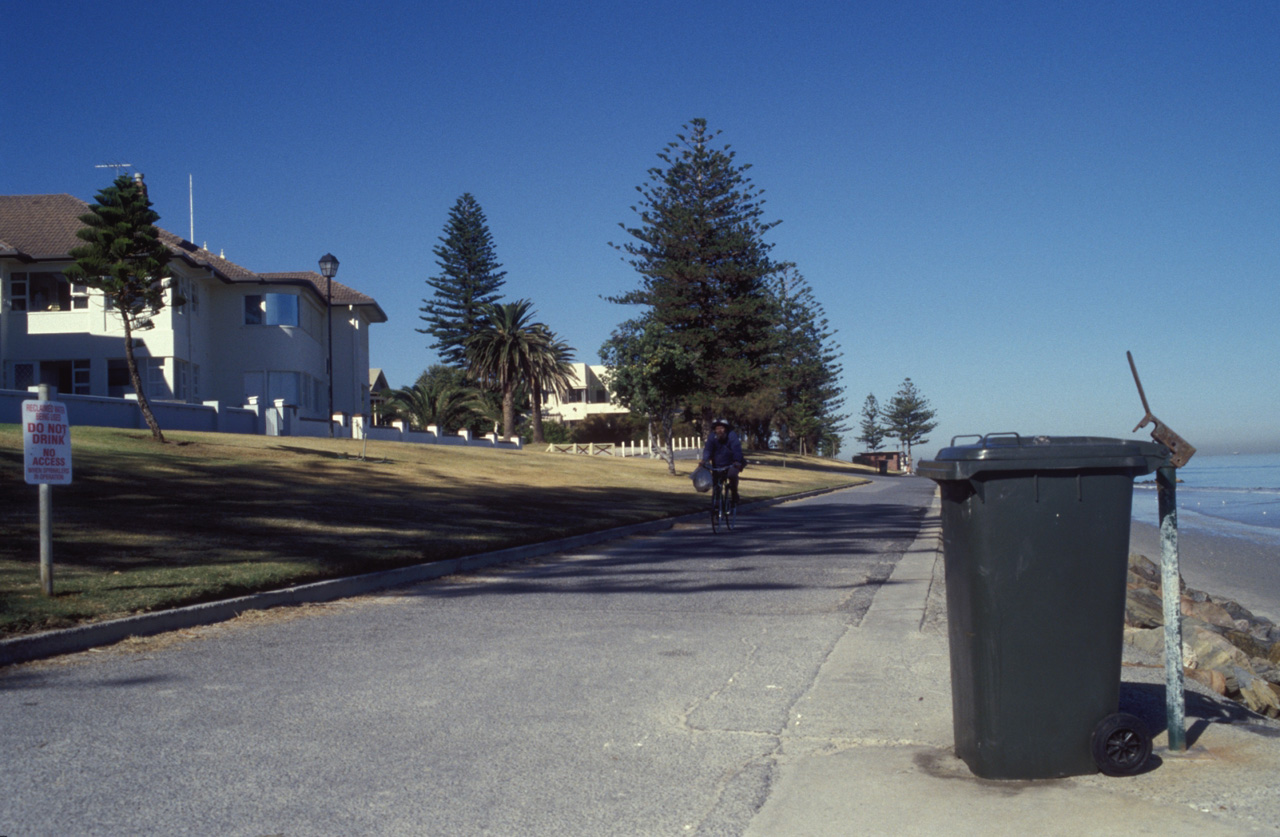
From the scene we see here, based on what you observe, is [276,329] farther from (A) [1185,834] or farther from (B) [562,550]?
(A) [1185,834]

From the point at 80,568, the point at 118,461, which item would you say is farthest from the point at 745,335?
the point at 80,568

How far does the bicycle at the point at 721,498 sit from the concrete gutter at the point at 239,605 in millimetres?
2477

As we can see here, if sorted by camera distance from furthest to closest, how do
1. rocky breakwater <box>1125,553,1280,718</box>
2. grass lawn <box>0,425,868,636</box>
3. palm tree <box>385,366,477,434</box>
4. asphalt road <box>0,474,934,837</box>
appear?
palm tree <box>385,366,477,434</box> < grass lawn <box>0,425,868,636</box> < rocky breakwater <box>1125,553,1280,718</box> < asphalt road <box>0,474,934,837</box>

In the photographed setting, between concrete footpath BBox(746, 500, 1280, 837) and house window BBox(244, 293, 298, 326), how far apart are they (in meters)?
36.9

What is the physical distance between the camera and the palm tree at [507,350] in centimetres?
5697

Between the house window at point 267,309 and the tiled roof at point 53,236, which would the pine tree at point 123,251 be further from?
the house window at point 267,309

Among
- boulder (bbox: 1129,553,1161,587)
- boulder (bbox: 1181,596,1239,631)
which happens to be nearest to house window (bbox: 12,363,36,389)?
boulder (bbox: 1129,553,1161,587)

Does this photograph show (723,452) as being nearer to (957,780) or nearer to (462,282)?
(957,780)

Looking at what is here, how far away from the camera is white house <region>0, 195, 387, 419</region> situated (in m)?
33.4

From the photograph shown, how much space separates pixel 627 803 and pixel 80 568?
23.4 feet

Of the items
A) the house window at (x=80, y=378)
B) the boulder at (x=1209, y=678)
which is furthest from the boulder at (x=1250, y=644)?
the house window at (x=80, y=378)

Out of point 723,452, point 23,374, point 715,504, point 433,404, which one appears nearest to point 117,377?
point 23,374

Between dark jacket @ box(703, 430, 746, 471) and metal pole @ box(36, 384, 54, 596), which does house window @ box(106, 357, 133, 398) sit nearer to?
dark jacket @ box(703, 430, 746, 471)

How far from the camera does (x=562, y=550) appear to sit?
13.8 m
